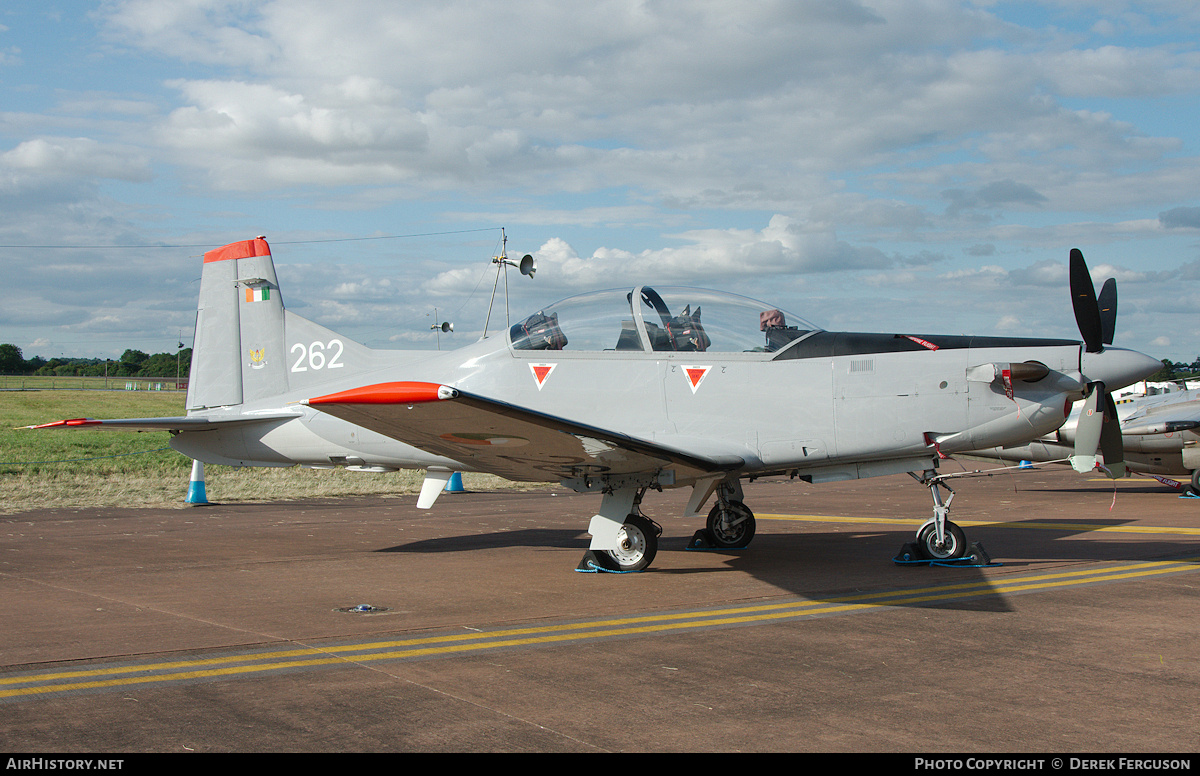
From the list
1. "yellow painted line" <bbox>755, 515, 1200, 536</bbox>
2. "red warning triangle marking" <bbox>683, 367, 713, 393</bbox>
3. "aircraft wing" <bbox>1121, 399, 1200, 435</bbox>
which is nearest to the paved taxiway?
"yellow painted line" <bbox>755, 515, 1200, 536</bbox>

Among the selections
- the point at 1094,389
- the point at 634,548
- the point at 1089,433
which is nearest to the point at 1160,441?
the point at 1089,433

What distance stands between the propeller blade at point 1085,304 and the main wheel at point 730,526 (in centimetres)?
391

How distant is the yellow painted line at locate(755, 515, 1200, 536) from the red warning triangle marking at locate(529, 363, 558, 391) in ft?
19.3

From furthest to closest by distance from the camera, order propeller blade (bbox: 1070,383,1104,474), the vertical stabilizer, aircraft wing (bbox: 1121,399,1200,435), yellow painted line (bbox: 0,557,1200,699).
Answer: aircraft wing (bbox: 1121,399,1200,435) < the vertical stabilizer < propeller blade (bbox: 1070,383,1104,474) < yellow painted line (bbox: 0,557,1200,699)

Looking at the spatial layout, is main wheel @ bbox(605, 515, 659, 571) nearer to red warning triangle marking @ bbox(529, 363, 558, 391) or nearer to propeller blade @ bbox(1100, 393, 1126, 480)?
red warning triangle marking @ bbox(529, 363, 558, 391)

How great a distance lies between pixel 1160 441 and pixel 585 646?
51.4ft

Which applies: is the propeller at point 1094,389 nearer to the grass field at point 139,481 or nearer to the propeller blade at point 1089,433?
the propeller blade at point 1089,433

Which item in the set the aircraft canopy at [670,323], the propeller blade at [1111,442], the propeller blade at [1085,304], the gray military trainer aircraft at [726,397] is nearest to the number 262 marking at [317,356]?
the gray military trainer aircraft at [726,397]

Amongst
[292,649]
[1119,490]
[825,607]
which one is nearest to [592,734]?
[292,649]

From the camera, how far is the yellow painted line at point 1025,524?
11.6 metres

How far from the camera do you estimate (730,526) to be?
1005 cm

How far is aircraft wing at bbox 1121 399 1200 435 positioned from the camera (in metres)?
16.5

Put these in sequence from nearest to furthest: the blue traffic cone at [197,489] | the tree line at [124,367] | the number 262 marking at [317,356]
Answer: the number 262 marking at [317,356] → the blue traffic cone at [197,489] → the tree line at [124,367]

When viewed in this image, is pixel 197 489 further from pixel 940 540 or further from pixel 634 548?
pixel 940 540
